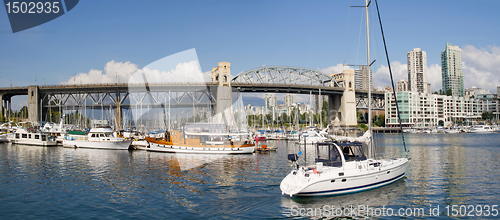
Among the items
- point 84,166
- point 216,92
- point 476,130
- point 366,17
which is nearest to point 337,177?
point 366,17

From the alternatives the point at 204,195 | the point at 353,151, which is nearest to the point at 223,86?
the point at 353,151

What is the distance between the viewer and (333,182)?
14.9m

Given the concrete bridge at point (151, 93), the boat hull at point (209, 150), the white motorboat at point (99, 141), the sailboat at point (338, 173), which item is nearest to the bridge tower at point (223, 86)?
the concrete bridge at point (151, 93)

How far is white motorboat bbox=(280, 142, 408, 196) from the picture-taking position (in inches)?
572

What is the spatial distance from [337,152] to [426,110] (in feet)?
480

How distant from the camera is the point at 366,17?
66.8 feet

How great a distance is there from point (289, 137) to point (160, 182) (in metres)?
53.9

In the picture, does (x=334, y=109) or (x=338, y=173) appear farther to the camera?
(x=334, y=109)

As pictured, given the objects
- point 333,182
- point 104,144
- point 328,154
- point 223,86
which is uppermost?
point 223,86

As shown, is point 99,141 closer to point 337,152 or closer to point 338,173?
point 337,152

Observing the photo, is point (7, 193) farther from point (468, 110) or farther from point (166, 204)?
point (468, 110)

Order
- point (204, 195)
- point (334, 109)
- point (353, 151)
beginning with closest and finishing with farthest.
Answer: point (204, 195) → point (353, 151) → point (334, 109)

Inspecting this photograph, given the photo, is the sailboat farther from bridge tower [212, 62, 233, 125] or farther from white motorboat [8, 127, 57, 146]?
bridge tower [212, 62, 233, 125]

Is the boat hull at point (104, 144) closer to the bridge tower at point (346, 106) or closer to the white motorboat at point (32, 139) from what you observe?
the white motorboat at point (32, 139)
